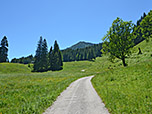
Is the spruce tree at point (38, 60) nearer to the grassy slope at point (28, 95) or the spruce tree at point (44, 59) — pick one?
the spruce tree at point (44, 59)

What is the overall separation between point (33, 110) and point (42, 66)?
6874 cm

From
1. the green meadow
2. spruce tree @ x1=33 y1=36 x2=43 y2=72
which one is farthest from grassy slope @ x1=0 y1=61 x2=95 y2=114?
spruce tree @ x1=33 y1=36 x2=43 y2=72

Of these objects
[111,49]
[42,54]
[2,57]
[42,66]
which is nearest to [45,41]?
[42,54]

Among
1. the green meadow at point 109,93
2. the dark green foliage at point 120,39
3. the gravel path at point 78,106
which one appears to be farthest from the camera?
the dark green foliage at point 120,39

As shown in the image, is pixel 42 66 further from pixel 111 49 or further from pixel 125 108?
pixel 125 108

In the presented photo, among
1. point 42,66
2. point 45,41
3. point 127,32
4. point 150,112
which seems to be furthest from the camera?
point 45,41

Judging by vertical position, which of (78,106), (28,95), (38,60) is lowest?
(28,95)

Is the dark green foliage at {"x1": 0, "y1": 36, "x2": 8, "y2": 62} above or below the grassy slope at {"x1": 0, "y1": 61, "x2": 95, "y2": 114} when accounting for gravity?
above

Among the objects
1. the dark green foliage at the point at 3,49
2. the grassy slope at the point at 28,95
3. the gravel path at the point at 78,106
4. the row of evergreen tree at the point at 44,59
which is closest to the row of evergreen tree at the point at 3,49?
the dark green foliage at the point at 3,49

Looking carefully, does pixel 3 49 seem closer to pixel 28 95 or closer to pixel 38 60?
pixel 38 60

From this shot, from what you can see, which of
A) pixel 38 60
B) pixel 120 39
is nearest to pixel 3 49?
pixel 38 60

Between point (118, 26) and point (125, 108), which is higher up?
point (118, 26)

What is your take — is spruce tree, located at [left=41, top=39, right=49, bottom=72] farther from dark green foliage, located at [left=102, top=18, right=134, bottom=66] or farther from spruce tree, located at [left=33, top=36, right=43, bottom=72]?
dark green foliage, located at [left=102, top=18, right=134, bottom=66]

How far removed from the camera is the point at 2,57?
74.0 meters
